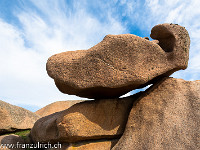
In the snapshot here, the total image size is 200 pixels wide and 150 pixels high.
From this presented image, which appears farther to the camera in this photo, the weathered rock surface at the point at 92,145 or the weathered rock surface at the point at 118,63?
the weathered rock surface at the point at 92,145

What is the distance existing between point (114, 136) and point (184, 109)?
7.12 ft

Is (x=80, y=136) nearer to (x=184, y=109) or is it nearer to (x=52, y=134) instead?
(x=52, y=134)

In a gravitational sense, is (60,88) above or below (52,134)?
above

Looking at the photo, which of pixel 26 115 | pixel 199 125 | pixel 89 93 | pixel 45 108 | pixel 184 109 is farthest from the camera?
pixel 45 108

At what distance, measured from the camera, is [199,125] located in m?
4.59

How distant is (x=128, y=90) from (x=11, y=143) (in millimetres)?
4855

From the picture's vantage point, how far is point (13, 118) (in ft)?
26.5

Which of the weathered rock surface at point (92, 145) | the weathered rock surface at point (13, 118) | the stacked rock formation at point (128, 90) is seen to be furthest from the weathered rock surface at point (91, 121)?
the weathered rock surface at point (13, 118)

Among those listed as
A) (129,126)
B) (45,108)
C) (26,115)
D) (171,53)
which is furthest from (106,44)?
(45,108)

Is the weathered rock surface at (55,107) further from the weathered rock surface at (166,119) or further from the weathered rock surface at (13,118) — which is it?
the weathered rock surface at (166,119)

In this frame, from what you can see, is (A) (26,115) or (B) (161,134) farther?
(A) (26,115)

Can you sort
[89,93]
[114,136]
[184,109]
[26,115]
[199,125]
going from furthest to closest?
[26,115], [89,93], [114,136], [184,109], [199,125]

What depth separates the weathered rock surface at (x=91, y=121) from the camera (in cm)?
519

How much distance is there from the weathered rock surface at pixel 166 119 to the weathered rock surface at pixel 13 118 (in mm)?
5245
